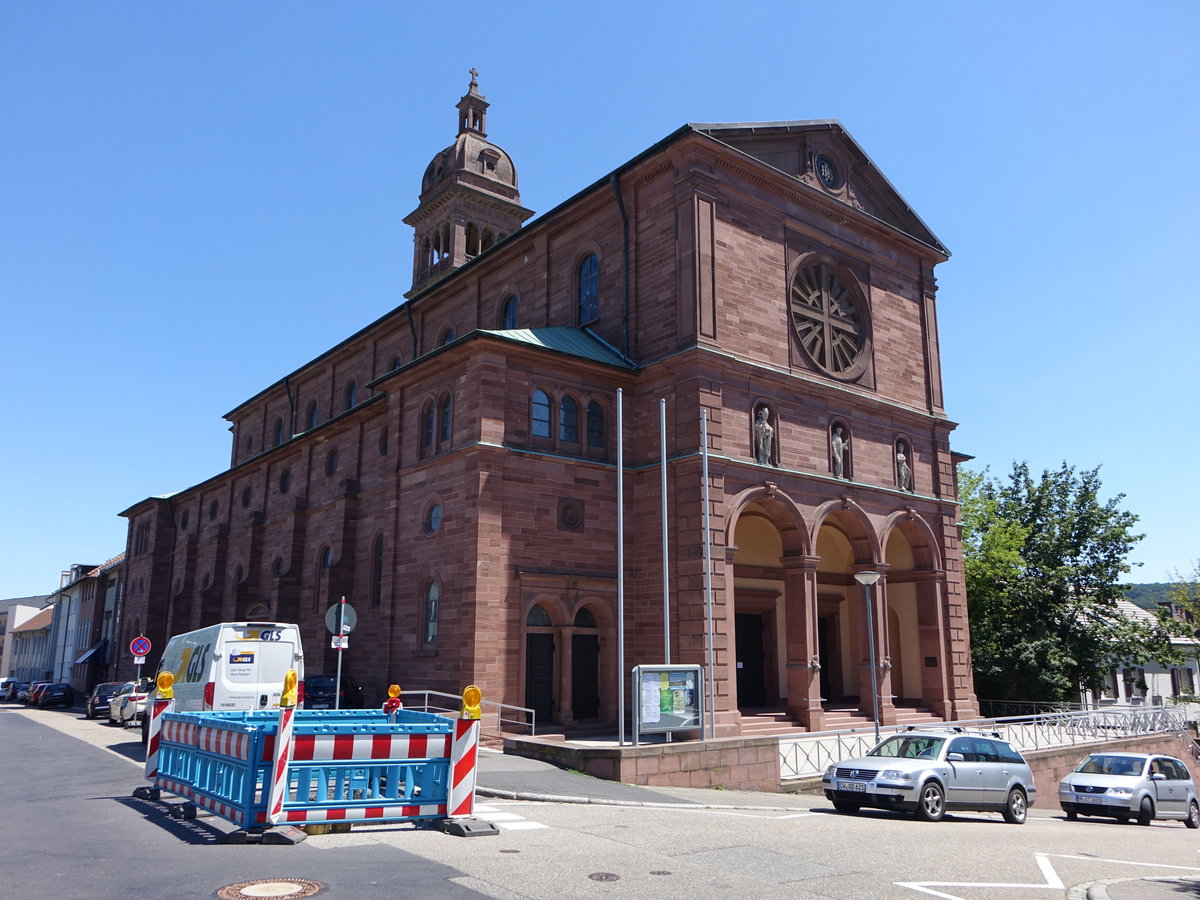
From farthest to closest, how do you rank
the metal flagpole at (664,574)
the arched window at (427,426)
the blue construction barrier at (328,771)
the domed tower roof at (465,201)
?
1. the domed tower roof at (465,201)
2. the arched window at (427,426)
3. the metal flagpole at (664,574)
4. the blue construction barrier at (328,771)

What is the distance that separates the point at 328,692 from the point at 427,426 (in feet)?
26.4

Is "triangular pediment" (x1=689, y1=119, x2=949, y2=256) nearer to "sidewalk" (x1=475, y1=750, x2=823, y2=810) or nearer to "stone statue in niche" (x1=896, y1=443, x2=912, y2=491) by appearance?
"stone statue in niche" (x1=896, y1=443, x2=912, y2=491)

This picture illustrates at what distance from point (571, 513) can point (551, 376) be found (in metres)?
3.87

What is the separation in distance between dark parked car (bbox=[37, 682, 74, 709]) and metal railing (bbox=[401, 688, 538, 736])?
38.6 meters

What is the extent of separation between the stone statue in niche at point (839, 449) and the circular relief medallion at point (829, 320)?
199 centimetres

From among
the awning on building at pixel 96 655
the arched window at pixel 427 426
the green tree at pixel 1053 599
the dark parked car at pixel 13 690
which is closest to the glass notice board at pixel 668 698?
the arched window at pixel 427 426

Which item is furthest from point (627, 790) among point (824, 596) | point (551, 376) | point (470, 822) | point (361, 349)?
point (361, 349)

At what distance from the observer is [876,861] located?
10.3 m

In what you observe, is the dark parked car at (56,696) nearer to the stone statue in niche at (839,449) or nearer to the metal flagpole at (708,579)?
the metal flagpole at (708,579)

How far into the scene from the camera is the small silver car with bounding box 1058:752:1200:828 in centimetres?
1939

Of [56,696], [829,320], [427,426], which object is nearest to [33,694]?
[56,696]

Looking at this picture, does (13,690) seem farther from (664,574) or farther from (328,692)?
(664,574)

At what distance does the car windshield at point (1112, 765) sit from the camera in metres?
20.2

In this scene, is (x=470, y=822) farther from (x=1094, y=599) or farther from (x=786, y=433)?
(x=1094, y=599)
